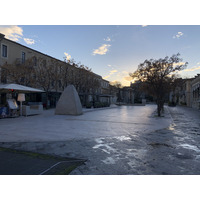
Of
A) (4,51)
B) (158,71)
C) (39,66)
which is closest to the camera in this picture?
(158,71)

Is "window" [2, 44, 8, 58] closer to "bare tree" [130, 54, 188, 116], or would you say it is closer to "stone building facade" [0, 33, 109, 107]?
"stone building facade" [0, 33, 109, 107]

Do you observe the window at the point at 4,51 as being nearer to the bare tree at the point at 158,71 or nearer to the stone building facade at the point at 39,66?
the stone building facade at the point at 39,66

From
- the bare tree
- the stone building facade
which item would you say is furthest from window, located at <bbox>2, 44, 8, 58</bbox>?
the bare tree

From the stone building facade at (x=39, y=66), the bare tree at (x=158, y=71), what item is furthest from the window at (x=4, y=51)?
the bare tree at (x=158, y=71)

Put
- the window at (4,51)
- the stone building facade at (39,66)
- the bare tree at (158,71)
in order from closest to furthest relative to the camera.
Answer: the bare tree at (158,71), the stone building facade at (39,66), the window at (4,51)

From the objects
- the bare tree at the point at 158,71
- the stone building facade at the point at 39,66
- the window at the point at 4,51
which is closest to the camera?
the bare tree at the point at 158,71

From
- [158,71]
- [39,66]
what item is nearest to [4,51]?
[39,66]

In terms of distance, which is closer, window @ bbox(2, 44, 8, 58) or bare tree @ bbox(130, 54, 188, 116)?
bare tree @ bbox(130, 54, 188, 116)

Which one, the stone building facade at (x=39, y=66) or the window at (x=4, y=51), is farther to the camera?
the window at (x=4, y=51)

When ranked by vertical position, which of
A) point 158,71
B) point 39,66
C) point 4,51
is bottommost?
point 158,71

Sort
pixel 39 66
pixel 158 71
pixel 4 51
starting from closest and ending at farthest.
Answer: pixel 158 71 → pixel 4 51 → pixel 39 66

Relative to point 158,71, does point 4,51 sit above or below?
above

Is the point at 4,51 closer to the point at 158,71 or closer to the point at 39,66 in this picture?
the point at 39,66
